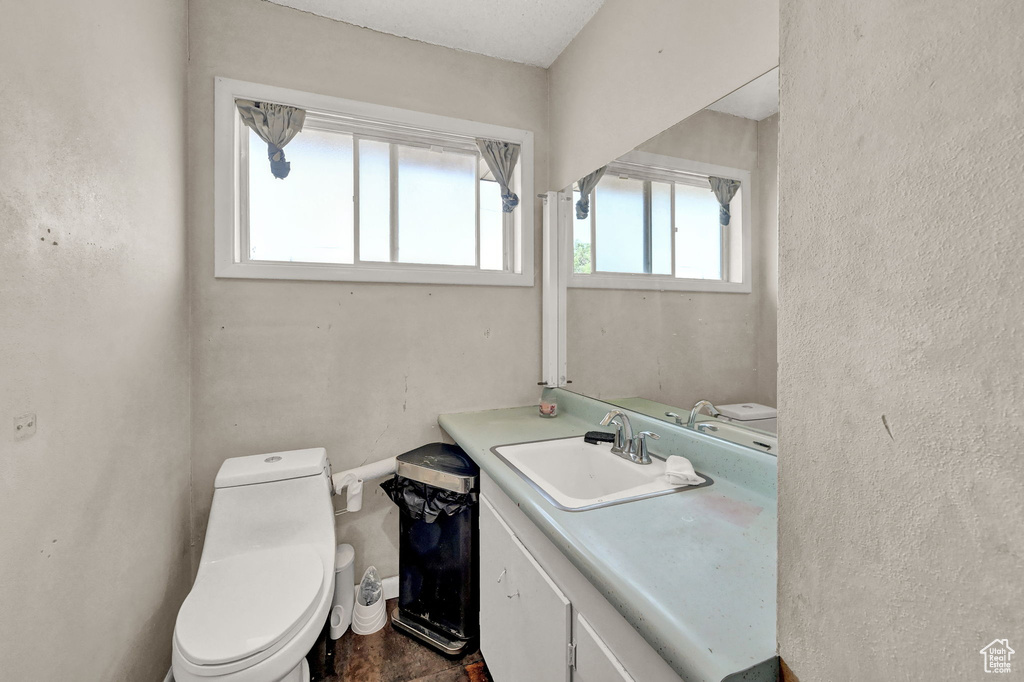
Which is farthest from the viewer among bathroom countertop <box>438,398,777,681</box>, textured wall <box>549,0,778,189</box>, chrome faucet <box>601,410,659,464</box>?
chrome faucet <box>601,410,659,464</box>

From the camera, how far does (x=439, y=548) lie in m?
1.70

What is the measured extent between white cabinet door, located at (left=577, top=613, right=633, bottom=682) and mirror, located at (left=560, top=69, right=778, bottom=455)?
28.0 inches

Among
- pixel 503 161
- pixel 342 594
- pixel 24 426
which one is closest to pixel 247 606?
pixel 342 594

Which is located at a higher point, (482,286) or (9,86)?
(9,86)

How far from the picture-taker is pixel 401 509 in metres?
1.81

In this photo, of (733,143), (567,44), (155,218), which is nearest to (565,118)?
(567,44)

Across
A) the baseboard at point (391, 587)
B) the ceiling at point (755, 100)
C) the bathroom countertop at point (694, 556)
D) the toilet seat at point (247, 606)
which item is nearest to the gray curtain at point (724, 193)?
the ceiling at point (755, 100)

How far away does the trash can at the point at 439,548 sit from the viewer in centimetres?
164

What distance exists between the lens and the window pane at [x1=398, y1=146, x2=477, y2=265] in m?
2.11

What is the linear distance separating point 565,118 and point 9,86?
1.94m

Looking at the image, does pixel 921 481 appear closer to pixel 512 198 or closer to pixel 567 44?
pixel 512 198

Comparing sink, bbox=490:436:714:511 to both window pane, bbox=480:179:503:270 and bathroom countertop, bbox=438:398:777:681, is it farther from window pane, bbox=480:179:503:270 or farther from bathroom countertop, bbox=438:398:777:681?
window pane, bbox=480:179:503:270

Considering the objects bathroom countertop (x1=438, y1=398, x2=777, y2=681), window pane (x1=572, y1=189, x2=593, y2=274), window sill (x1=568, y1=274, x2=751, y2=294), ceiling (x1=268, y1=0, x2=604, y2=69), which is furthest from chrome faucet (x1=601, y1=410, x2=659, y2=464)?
ceiling (x1=268, y1=0, x2=604, y2=69)

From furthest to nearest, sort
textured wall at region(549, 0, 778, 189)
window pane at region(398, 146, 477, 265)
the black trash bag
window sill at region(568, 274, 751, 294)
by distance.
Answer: window pane at region(398, 146, 477, 265) → the black trash bag → window sill at region(568, 274, 751, 294) → textured wall at region(549, 0, 778, 189)
